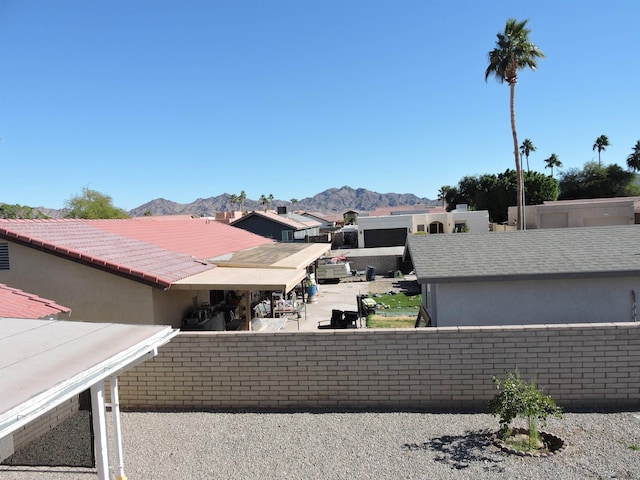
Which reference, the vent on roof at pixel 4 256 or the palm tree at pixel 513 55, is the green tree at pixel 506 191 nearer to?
the palm tree at pixel 513 55

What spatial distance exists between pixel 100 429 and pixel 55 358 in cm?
115

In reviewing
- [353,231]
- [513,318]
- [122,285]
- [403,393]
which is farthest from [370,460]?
[353,231]

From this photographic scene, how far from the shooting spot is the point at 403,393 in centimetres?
840

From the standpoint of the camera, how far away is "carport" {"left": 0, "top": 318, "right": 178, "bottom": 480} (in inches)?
149

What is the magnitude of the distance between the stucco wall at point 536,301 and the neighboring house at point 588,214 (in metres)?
35.6

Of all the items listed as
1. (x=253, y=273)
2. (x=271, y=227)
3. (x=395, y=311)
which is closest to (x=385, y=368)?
(x=253, y=273)

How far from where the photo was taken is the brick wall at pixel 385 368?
8.12 meters

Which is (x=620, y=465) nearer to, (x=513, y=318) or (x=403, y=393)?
(x=403, y=393)

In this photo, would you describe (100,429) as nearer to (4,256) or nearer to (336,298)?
(4,256)

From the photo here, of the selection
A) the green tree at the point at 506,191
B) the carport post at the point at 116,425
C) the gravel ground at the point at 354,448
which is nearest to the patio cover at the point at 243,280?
the gravel ground at the point at 354,448

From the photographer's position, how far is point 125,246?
47.4 ft

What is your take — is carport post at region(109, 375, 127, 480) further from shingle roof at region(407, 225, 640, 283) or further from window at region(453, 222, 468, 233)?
window at region(453, 222, 468, 233)

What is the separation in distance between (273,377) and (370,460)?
2498mm

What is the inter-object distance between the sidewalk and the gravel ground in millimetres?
7405
